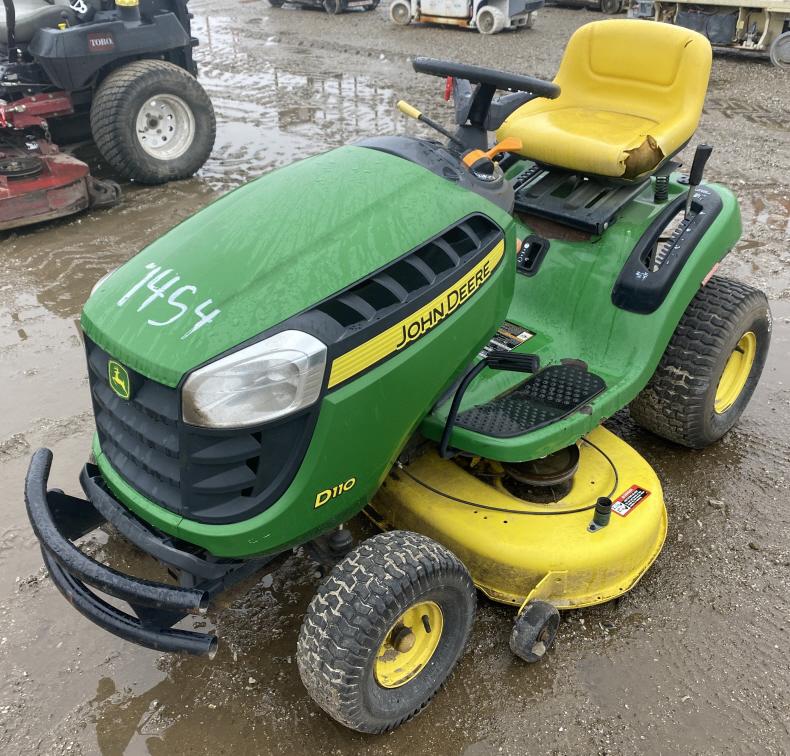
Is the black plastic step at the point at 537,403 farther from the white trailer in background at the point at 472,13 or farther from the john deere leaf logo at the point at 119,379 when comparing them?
the white trailer in background at the point at 472,13

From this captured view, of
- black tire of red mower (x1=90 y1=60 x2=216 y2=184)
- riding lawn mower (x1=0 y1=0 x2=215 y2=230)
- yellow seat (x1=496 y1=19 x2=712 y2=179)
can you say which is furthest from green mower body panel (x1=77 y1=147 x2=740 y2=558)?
black tire of red mower (x1=90 y1=60 x2=216 y2=184)

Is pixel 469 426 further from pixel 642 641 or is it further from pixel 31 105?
pixel 31 105

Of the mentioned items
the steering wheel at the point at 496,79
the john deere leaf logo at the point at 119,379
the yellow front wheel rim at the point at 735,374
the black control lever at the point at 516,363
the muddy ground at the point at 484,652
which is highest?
the steering wheel at the point at 496,79

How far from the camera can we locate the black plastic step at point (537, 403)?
2.25 meters

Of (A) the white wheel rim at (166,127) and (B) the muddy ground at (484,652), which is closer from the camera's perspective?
(B) the muddy ground at (484,652)

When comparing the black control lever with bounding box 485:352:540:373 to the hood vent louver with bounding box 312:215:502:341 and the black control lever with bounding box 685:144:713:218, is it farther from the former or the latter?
the black control lever with bounding box 685:144:713:218

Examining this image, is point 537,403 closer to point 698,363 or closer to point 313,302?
point 698,363

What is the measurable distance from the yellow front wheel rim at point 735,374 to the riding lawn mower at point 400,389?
0.94 ft

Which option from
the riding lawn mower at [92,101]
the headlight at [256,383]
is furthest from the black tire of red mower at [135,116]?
the headlight at [256,383]

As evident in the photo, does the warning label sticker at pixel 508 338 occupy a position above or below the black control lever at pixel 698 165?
below

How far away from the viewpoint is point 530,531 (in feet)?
7.36

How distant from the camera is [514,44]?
35.3ft

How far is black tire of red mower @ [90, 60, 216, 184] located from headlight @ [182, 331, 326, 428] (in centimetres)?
454

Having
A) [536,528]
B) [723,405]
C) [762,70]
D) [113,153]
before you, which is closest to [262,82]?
[113,153]
